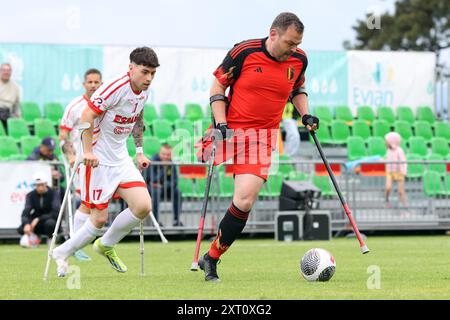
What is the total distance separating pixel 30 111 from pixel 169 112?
3318 millimetres

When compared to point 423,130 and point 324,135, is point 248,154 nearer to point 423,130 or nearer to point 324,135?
point 324,135

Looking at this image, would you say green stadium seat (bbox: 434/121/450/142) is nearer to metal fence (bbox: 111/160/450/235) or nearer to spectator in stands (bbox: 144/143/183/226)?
metal fence (bbox: 111/160/450/235)

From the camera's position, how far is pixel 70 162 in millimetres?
14297

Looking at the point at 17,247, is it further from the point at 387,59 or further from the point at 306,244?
the point at 387,59

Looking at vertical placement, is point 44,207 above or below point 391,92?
below

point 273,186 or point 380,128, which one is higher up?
point 380,128

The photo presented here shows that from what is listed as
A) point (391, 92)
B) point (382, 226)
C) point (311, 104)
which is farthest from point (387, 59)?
point (382, 226)

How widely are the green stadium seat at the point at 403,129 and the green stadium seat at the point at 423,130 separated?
409 millimetres

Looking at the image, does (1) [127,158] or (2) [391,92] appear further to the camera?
(2) [391,92]

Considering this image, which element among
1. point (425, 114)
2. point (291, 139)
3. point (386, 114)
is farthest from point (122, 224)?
point (425, 114)

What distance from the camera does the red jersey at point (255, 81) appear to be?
10.1m

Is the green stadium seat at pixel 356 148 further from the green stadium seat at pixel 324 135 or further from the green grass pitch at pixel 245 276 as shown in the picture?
the green grass pitch at pixel 245 276

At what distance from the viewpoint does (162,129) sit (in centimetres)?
2452

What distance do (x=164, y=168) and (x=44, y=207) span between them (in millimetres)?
2478
